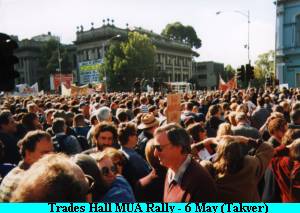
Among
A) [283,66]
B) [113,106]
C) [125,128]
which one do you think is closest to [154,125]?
[125,128]

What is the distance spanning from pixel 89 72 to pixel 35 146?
67757mm

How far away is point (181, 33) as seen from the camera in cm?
9794

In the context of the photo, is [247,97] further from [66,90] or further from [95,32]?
[95,32]

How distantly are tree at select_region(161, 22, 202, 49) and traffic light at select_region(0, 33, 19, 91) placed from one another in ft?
298

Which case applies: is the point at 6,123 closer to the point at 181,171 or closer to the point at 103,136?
the point at 103,136

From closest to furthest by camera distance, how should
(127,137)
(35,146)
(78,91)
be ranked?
(35,146), (127,137), (78,91)

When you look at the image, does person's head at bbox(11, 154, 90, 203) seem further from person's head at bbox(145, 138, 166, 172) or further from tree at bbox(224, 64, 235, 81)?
tree at bbox(224, 64, 235, 81)

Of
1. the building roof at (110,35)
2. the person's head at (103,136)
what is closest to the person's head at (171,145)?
the person's head at (103,136)

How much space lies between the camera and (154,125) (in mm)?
6410

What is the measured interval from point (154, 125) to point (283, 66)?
37681 mm

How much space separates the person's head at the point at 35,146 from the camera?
418 cm

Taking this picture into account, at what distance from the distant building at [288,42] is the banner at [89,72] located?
31.9 metres

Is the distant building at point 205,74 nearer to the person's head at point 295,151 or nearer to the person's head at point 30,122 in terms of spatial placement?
the person's head at point 30,122

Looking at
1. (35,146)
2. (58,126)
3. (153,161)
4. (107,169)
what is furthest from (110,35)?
(107,169)
